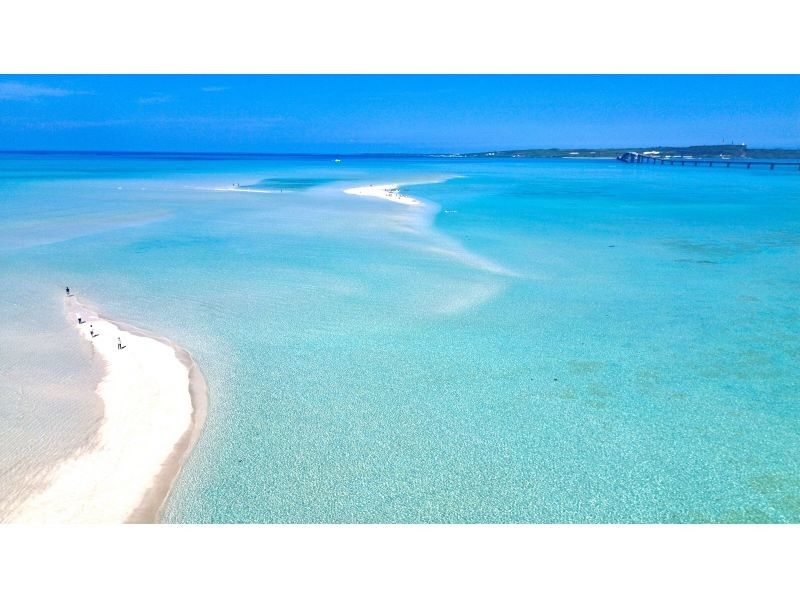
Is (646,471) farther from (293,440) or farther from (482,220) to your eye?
(482,220)

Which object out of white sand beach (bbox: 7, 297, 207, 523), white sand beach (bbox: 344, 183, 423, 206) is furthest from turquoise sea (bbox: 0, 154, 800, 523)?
white sand beach (bbox: 344, 183, 423, 206)

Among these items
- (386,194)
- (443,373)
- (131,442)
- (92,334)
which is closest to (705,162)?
(386,194)

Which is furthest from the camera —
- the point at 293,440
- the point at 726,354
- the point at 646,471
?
the point at 726,354

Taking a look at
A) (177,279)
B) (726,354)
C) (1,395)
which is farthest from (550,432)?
(177,279)

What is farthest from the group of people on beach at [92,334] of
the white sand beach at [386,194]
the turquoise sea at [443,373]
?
the white sand beach at [386,194]

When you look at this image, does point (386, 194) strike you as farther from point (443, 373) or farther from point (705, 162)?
point (705, 162)
